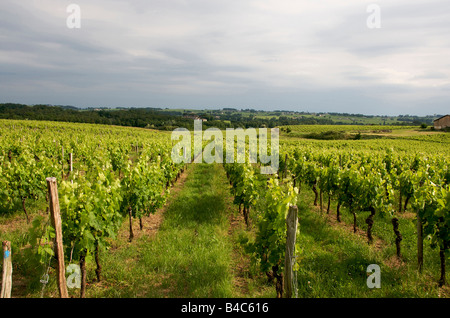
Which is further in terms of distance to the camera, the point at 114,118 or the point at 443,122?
the point at 114,118

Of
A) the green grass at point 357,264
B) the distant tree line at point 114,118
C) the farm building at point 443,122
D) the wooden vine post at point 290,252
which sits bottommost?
the green grass at point 357,264

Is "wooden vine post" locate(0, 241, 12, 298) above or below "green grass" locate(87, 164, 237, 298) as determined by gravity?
above

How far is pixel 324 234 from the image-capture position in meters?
7.37

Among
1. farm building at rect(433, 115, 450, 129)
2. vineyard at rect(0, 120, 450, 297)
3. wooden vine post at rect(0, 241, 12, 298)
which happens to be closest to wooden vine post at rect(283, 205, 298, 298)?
vineyard at rect(0, 120, 450, 297)

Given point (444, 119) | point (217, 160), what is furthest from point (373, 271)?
point (444, 119)

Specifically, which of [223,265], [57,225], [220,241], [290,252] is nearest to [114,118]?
[220,241]

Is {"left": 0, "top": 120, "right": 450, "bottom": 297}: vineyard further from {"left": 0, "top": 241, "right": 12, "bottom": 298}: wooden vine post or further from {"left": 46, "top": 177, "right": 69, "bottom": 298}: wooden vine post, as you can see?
{"left": 0, "top": 241, "right": 12, "bottom": 298}: wooden vine post

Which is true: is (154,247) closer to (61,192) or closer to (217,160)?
(61,192)

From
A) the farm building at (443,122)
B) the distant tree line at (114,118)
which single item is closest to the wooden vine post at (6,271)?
the distant tree line at (114,118)

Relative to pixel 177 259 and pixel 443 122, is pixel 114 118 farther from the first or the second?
pixel 443 122

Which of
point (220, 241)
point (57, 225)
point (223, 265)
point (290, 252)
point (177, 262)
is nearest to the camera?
point (57, 225)

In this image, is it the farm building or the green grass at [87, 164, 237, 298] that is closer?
the green grass at [87, 164, 237, 298]

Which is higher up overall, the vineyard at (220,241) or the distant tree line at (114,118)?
the distant tree line at (114,118)

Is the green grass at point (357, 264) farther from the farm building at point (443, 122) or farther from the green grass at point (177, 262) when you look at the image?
the farm building at point (443, 122)
